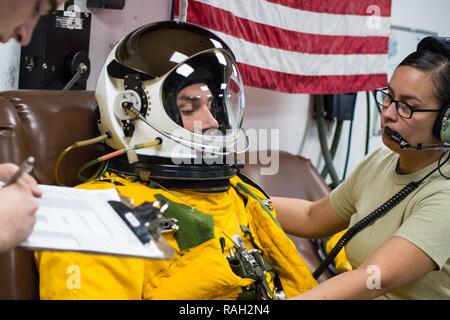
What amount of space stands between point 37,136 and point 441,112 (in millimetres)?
1080

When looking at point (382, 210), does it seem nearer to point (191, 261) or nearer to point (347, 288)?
point (347, 288)

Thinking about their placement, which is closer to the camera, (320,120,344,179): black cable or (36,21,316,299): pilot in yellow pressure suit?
(36,21,316,299): pilot in yellow pressure suit

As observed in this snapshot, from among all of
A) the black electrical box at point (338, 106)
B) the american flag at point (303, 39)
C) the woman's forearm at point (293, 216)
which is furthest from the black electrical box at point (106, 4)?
the black electrical box at point (338, 106)

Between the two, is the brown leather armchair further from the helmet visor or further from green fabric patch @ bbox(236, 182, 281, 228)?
green fabric patch @ bbox(236, 182, 281, 228)

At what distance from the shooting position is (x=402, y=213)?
1.57 meters

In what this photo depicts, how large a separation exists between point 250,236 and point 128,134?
457mm

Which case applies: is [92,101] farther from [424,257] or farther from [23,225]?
[424,257]

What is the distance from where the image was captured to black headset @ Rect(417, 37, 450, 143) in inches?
59.0

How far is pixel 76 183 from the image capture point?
5.23 feet

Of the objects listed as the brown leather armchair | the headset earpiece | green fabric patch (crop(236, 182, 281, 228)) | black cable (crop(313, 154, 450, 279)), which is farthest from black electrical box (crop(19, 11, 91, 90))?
the headset earpiece

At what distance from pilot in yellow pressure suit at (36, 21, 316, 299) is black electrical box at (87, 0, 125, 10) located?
1.78 feet

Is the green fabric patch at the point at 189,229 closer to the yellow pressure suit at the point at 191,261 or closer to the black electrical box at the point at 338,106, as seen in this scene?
the yellow pressure suit at the point at 191,261

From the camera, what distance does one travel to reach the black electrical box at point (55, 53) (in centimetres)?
190

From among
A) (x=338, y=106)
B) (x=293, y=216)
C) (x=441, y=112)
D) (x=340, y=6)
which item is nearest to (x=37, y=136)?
(x=293, y=216)
